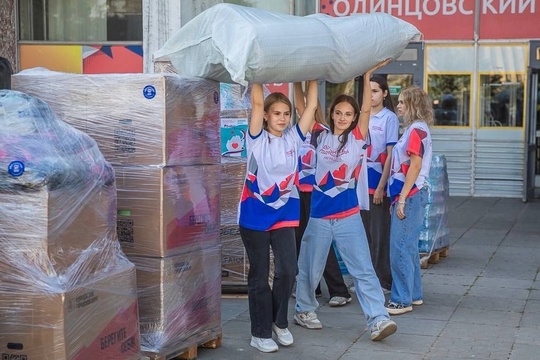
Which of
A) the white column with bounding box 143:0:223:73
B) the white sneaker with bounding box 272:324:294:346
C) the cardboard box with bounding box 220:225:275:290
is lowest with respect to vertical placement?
the white sneaker with bounding box 272:324:294:346

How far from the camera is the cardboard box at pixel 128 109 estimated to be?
533cm

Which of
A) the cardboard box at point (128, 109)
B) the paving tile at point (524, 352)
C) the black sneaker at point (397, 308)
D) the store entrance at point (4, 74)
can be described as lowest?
the paving tile at point (524, 352)

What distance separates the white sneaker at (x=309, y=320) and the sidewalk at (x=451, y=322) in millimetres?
53

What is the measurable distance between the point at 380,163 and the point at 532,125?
27.6 feet

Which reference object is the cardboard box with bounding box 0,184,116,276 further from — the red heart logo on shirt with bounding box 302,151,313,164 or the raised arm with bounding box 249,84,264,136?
the red heart logo on shirt with bounding box 302,151,313,164

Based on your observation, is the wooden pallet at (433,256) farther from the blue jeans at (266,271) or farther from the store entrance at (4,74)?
the store entrance at (4,74)

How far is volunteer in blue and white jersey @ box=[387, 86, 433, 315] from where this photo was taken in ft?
22.9

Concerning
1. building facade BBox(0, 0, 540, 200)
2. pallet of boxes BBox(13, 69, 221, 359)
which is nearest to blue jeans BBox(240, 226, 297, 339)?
pallet of boxes BBox(13, 69, 221, 359)

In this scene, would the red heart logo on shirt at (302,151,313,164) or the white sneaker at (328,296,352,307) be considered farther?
the white sneaker at (328,296,352,307)

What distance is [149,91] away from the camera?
5316 millimetres

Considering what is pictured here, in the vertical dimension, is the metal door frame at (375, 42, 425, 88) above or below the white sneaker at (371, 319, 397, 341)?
above

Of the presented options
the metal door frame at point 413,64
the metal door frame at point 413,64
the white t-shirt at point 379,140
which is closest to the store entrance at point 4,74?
the white t-shirt at point 379,140

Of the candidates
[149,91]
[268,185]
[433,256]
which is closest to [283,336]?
[268,185]

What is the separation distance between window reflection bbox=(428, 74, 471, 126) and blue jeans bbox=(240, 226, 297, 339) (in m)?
10.3
